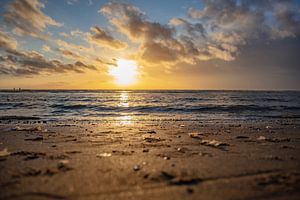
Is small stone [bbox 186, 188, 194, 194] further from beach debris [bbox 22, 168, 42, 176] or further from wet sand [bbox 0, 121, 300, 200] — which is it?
beach debris [bbox 22, 168, 42, 176]

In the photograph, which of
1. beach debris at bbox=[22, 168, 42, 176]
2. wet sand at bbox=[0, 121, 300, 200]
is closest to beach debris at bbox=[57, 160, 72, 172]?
wet sand at bbox=[0, 121, 300, 200]

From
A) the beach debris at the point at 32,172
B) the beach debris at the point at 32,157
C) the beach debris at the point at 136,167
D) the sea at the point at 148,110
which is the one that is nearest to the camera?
the beach debris at the point at 32,172

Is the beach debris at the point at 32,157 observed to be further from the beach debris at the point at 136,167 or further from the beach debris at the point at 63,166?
the beach debris at the point at 136,167

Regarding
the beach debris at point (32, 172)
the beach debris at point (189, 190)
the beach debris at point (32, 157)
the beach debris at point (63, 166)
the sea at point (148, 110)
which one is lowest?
the sea at point (148, 110)

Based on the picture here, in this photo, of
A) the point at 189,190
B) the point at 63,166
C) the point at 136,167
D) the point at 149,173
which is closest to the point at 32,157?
the point at 63,166

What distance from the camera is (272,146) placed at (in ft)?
20.3

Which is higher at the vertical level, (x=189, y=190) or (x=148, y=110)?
(x=189, y=190)

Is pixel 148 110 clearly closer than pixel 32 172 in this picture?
No

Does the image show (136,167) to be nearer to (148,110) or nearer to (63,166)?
(63,166)

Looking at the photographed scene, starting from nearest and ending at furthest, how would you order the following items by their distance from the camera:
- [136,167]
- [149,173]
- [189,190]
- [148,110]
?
[189,190] < [149,173] < [136,167] < [148,110]

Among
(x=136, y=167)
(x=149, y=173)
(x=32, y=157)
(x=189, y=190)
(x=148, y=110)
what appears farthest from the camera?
(x=148, y=110)

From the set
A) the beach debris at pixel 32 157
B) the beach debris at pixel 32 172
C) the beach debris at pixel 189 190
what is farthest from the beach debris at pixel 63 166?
the beach debris at pixel 189 190

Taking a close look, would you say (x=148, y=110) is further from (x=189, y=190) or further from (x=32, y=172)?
(x=189, y=190)

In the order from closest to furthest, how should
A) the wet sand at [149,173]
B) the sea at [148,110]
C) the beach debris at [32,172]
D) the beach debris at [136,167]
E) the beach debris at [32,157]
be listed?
the wet sand at [149,173], the beach debris at [32,172], the beach debris at [136,167], the beach debris at [32,157], the sea at [148,110]
